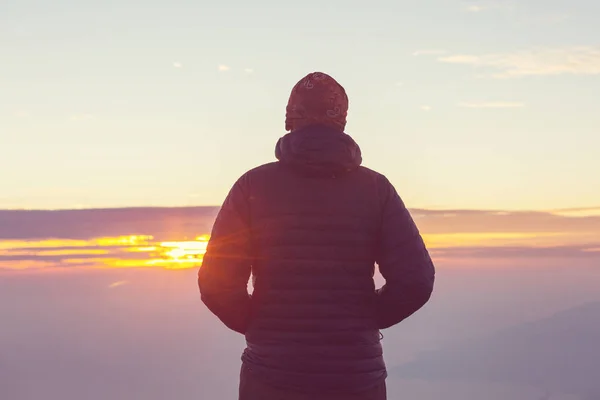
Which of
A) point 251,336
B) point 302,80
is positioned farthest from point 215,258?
point 302,80

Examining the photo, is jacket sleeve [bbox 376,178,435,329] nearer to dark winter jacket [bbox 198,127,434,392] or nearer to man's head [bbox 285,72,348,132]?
dark winter jacket [bbox 198,127,434,392]

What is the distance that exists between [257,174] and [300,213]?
43 cm

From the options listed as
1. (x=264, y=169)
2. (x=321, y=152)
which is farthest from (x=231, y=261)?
(x=321, y=152)

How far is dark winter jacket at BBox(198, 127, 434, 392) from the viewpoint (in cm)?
532

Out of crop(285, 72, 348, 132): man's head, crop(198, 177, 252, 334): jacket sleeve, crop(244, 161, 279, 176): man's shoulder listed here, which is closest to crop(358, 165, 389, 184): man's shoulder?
crop(285, 72, 348, 132): man's head

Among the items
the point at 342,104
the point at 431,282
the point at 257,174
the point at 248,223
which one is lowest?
the point at 431,282

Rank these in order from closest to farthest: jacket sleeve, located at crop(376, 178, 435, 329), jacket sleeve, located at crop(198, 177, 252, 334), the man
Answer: the man < jacket sleeve, located at crop(198, 177, 252, 334) < jacket sleeve, located at crop(376, 178, 435, 329)

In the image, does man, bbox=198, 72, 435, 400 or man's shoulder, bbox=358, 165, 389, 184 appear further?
man's shoulder, bbox=358, 165, 389, 184

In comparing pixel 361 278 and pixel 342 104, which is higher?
pixel 342 104

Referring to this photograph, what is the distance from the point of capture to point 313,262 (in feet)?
17.5

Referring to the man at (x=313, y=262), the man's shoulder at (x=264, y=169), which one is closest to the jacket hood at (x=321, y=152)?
the man at (x=313, y=262)

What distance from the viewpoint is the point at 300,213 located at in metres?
5.38

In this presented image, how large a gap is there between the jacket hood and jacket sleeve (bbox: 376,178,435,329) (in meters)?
0.37

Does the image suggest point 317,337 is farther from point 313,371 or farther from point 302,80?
point 302,80
